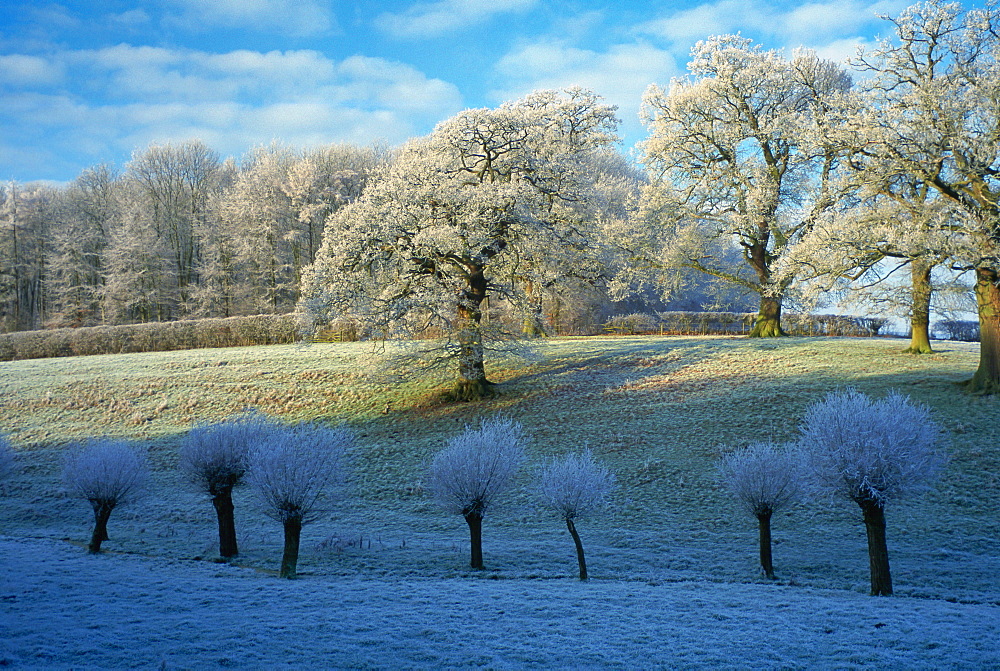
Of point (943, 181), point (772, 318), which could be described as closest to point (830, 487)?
point (943, 181)

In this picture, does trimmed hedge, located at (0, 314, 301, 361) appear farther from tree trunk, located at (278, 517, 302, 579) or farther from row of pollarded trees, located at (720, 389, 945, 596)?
row of pollarded trees, located at (720, 389, 945, 596)

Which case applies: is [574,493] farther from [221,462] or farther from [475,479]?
[221,462]

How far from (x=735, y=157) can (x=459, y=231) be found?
1504cm

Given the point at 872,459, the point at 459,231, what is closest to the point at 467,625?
the point at 872,459

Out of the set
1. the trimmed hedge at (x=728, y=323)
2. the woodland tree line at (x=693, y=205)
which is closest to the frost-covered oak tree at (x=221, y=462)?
the woodland tree line at (x=693, y=205)

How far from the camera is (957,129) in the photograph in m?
17.6

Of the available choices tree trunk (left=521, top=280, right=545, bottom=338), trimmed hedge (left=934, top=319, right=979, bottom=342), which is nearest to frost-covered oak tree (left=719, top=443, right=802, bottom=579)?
tree trunk (left=521, top=280, right=545, bottom=338)

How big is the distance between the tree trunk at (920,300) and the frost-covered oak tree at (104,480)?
20954 mm

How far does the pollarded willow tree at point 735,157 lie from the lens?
95.8 feet

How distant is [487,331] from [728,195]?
14685 millimetres

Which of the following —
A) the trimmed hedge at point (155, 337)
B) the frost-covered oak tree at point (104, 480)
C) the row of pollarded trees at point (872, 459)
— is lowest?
the frost-covered oak tree at point (104, 480)

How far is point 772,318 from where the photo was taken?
31.0m

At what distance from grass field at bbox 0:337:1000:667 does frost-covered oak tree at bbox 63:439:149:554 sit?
29.1 inches

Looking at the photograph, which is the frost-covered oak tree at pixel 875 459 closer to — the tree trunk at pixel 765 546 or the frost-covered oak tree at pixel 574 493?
the tree trunk at pixel 765 546
